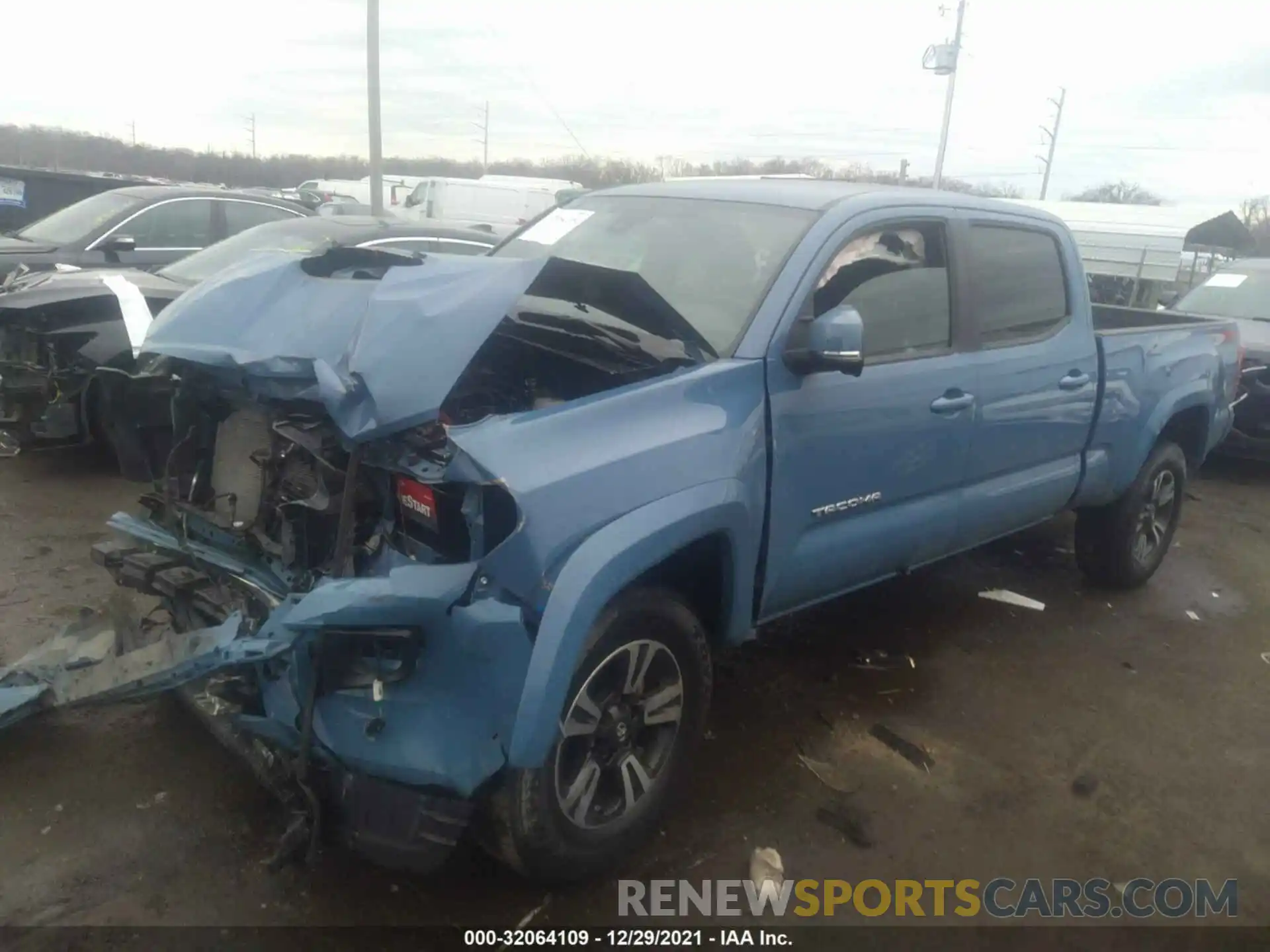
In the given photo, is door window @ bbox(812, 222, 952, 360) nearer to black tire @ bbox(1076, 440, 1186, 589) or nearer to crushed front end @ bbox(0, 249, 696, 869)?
crushed front end @ bbox(0, 249, 696, 869)

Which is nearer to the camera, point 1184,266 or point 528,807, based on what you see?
point 528,807

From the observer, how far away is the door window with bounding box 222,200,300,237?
30.4 ft

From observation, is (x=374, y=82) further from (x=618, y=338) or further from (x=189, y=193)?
(x=618, y=338)

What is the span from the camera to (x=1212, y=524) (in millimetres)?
7332

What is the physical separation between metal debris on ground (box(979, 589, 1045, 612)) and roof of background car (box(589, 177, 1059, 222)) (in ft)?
6.92

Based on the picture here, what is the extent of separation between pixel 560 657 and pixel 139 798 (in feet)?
5.37

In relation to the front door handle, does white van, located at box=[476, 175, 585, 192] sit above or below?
above

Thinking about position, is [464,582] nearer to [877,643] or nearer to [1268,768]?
[877,643]

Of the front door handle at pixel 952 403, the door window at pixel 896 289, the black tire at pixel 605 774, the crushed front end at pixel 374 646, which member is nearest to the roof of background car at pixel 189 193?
the crushed front end at pixel 374 646

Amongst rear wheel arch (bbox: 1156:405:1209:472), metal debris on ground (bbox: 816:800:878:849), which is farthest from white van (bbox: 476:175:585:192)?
metal debris on ground (bbox: 816:800:878:849)

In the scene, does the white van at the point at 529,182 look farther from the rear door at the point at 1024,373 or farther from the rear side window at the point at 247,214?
the rear door at the point at 1024,373

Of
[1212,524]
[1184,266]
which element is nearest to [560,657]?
[1212,524]

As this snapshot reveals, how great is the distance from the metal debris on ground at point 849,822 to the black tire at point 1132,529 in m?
2.91

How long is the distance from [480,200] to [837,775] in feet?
65.7
